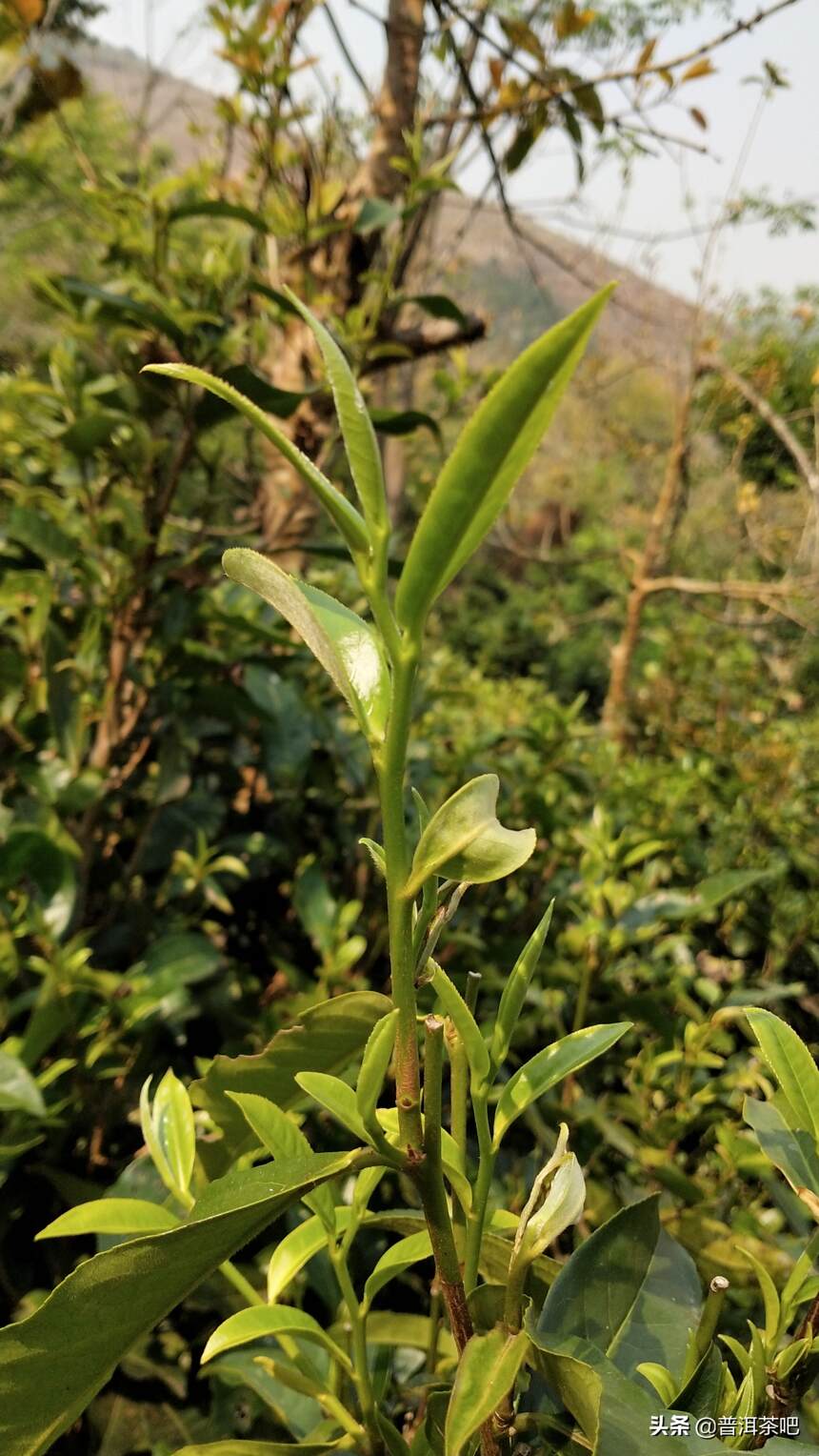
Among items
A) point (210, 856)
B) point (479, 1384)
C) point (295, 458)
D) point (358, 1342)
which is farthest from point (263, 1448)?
point (210, 856)

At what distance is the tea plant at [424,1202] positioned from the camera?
0.92 feet

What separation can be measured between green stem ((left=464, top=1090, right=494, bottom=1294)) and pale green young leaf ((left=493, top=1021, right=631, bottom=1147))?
19mm

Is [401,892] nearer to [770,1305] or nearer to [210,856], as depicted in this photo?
[770,1305]

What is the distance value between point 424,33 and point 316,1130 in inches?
69.7

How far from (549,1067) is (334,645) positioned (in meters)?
0.21

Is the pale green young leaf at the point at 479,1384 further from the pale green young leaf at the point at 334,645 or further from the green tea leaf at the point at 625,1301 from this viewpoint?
the pale green young leaf at the point at 334,645

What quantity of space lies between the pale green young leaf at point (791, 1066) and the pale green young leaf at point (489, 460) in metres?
0.27

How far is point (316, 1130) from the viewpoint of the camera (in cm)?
97

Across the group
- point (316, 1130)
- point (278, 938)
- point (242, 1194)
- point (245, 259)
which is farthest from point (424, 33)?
point (242, 1194)

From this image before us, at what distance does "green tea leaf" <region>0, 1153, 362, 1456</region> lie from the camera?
294 mm

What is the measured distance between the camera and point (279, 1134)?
401 millimetres

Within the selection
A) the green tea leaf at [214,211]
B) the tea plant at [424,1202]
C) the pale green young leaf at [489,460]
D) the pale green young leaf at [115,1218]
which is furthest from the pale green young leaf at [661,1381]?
the green tea leaf at [214,211]

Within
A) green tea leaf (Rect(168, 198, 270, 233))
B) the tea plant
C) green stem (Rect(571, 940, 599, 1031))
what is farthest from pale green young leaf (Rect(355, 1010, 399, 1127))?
green tea leaf (Rect(168, 198, 270, 233))

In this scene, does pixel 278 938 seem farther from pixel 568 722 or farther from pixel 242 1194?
pixel 242 1194
